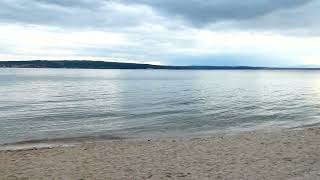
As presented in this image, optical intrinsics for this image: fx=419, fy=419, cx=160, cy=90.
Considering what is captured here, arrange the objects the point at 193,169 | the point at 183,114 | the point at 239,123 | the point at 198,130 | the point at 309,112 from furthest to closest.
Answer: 1. the point at 309,112
2. the point at 183,114
3. the point at 239,123
4. the point at 198,130
5. the point at 193,169

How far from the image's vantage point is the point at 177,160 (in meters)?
14.7

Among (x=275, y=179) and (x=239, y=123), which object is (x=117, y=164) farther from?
(x=239, y=123)

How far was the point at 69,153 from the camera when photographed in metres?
16.8

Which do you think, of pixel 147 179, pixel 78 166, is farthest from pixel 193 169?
pixel 78 166

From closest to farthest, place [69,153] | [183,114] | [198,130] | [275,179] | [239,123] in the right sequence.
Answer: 1. [275,179]
2. [69,153]
3. [198,130]
4. [239,123]
5. [183,114]

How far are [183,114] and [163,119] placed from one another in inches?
154

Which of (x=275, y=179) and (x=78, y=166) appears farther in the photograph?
(x=78, y=166)

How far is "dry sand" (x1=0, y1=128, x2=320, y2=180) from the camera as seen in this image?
12461 millimetres

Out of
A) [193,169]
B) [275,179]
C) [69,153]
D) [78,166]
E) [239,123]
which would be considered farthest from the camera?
[239,123]

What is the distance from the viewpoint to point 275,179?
11.5 m

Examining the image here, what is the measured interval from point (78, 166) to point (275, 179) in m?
6.39

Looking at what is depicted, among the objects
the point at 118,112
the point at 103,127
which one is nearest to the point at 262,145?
the point at 103,127

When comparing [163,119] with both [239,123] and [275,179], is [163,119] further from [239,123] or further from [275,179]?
[275,179]

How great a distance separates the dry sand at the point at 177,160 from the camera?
40.9ft
